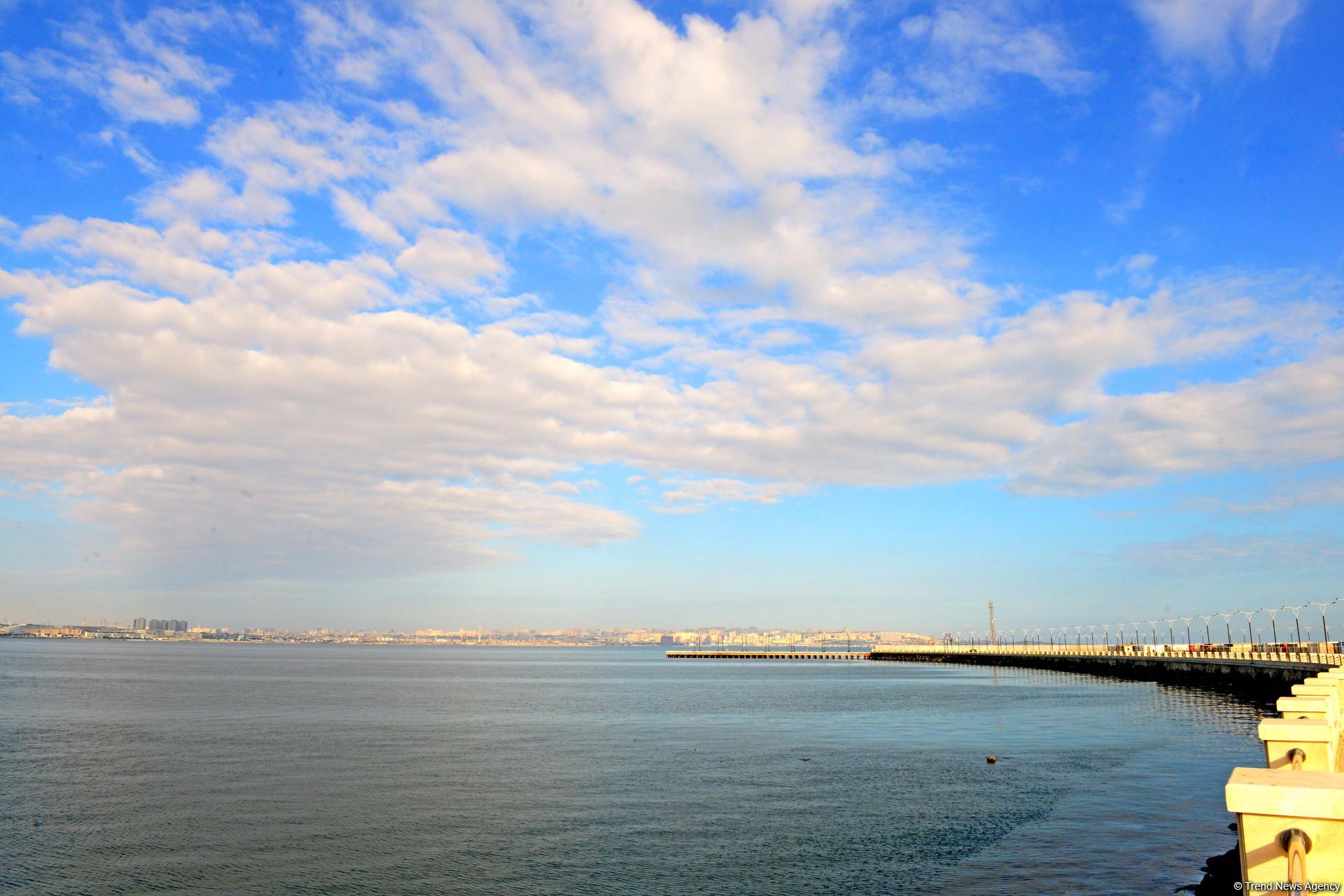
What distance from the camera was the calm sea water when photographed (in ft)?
85.5

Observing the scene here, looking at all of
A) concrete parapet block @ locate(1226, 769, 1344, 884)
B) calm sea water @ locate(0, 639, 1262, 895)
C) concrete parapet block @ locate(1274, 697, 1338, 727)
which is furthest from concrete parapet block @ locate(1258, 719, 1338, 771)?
calm sea water @ locate(0, 639, 1262, 895)

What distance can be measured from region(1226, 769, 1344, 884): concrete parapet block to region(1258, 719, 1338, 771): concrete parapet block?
3.63 meters

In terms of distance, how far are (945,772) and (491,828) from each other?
22869mm

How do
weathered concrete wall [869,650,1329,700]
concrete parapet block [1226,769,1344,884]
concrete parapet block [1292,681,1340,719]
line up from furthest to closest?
weathered concrete wall [869,650,1329,700] < concrete parapet block [1292,681,1340,719] < concrete parapet block [1226,769,1344,884]

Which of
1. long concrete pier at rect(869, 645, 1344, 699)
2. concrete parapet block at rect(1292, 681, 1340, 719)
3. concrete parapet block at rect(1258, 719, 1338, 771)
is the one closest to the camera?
concrete parapet block at rect(1258, 719, 1338, 771)

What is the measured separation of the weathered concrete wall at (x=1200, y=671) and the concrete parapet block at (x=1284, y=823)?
74.6 meters

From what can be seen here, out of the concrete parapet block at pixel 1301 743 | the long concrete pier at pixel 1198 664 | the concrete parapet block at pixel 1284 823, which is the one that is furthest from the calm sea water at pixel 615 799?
the concrete parapet block at pixel 1284 823

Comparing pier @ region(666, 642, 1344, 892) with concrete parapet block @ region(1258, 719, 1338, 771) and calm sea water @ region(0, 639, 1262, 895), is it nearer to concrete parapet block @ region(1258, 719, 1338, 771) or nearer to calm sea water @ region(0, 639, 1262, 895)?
concrete parapet block @ region(1258, 719, 1338, 771)

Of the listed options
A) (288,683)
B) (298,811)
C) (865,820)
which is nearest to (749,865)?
(865,820)

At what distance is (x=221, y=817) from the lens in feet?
109

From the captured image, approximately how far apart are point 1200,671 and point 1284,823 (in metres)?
115

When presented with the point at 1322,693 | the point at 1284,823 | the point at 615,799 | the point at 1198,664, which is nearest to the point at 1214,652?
the point at 1198,664

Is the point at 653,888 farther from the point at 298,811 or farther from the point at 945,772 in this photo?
the point at 945,772

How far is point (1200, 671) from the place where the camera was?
104 m
